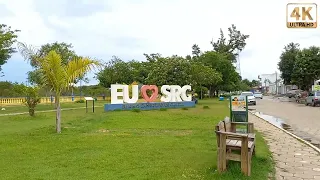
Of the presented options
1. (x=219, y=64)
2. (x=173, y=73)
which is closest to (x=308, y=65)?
(x=219, y=64)

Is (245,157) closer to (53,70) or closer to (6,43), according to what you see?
(53,70)

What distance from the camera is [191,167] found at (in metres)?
6.72

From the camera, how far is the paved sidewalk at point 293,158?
6.59m

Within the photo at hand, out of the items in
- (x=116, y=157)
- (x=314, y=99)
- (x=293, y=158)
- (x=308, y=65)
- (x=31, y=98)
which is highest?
(x=308, y=65)

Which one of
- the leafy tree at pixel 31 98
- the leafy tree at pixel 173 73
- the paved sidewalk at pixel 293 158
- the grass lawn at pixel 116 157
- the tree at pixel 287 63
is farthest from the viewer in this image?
the tree at pixel 287 63

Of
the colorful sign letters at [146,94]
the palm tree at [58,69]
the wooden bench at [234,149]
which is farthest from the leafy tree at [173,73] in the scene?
the wooden bench at [234,149]

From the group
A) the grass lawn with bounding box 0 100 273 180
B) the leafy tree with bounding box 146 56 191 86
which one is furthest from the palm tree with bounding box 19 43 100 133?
the leafy tree with bounding box 146 56 191 86

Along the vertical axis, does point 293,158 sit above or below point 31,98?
below

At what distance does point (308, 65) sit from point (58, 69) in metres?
41.5

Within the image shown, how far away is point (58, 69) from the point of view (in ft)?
39.4

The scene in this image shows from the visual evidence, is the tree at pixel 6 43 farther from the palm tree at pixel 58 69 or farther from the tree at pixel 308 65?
the tree at pixel 308 65

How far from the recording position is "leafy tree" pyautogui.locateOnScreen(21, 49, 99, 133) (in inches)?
470

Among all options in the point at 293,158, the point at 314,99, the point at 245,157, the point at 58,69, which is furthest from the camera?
the point at 314,99

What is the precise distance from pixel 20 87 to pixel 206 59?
35.3m
